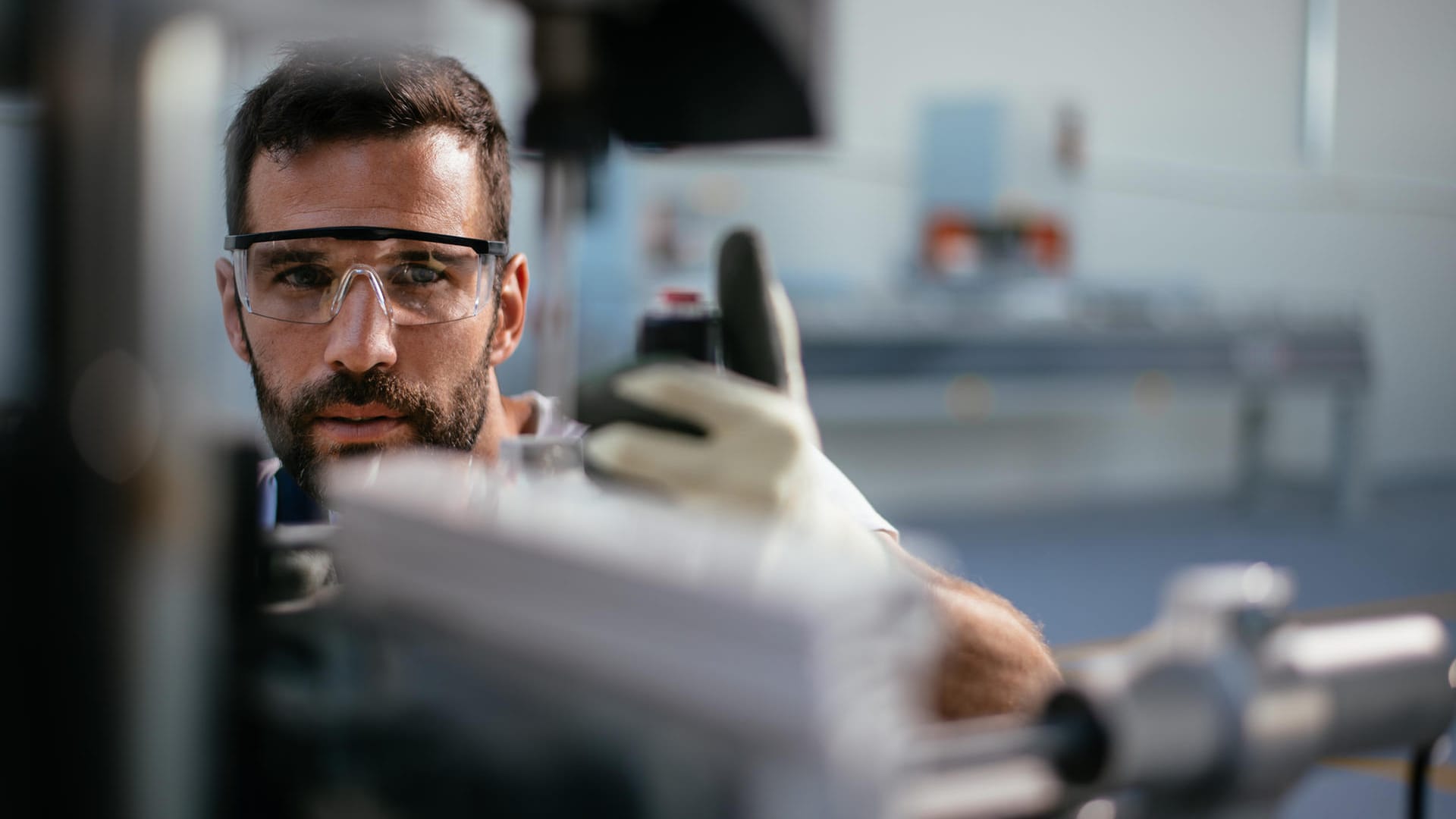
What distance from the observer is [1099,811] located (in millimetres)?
449

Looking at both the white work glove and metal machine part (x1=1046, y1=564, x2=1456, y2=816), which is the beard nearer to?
the white work glove

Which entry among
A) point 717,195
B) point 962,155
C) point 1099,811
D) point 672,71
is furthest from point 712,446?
point 962,155

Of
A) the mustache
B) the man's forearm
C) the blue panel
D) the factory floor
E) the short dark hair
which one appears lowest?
the factory floor

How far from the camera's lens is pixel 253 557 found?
0.40 meters

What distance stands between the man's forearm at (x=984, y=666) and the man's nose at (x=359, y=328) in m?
0.43

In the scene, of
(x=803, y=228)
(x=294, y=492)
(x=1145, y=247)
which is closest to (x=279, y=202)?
(x=294, y=492)

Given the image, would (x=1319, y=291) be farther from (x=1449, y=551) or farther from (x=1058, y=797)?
(x=1058, y=797)

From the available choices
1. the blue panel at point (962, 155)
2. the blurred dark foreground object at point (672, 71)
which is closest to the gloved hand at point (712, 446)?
the blurred dark foreground object at point (672, 71)

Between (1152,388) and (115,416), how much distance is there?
4760mm

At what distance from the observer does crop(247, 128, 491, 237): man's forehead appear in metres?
0.86

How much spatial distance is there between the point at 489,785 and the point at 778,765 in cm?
12

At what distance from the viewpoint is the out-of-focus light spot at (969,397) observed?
14.5 ft

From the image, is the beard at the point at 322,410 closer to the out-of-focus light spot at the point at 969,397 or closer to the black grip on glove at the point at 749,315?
the black grip on glove at the point at 749,315

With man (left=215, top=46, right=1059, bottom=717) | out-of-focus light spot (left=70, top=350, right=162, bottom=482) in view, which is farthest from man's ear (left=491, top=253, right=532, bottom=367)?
out-of-focus light spot (left=70, top=350, right=162, bottom=482)
